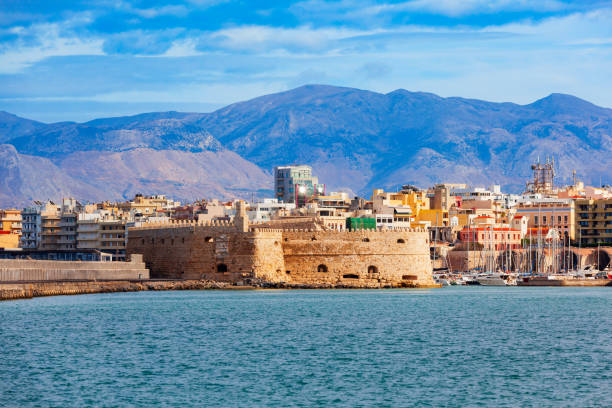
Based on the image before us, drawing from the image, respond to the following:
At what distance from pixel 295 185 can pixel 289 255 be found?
95.8 metres

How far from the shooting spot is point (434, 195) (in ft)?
466

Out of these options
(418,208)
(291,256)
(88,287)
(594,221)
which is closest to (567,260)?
(594,221)

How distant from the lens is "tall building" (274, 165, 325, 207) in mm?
168675

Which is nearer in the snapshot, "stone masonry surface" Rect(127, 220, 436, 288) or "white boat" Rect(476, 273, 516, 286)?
"stone masonry surface" Rect(127, 220, 436, 288)

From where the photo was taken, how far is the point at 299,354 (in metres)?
39.3

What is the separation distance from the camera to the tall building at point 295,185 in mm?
168675

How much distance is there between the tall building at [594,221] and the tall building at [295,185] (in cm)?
4975

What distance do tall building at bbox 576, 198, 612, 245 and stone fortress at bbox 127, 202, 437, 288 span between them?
47721 mm

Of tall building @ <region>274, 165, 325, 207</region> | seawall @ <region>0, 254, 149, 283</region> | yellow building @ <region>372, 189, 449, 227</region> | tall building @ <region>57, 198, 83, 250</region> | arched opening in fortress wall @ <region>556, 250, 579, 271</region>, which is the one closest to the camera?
seawall @ <region>0, 254, 149, 283</region>

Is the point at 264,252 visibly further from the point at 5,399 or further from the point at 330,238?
the point at 5,399

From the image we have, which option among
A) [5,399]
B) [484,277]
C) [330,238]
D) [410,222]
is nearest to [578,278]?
[484,277]

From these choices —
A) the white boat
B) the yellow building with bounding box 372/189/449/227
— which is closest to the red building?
the yellow building with bounding box 372/189/449/227

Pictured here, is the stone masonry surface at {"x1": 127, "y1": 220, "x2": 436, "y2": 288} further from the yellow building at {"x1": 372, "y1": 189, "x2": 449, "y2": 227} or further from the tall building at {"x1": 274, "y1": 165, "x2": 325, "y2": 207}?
the tall building at {"x1": 274, "y1": 165, "x2": 325, "y2": 207}

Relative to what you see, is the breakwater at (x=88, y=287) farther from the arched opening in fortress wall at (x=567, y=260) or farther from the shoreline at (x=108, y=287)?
the arched opening in fortress wall at (x=567, y=260)
